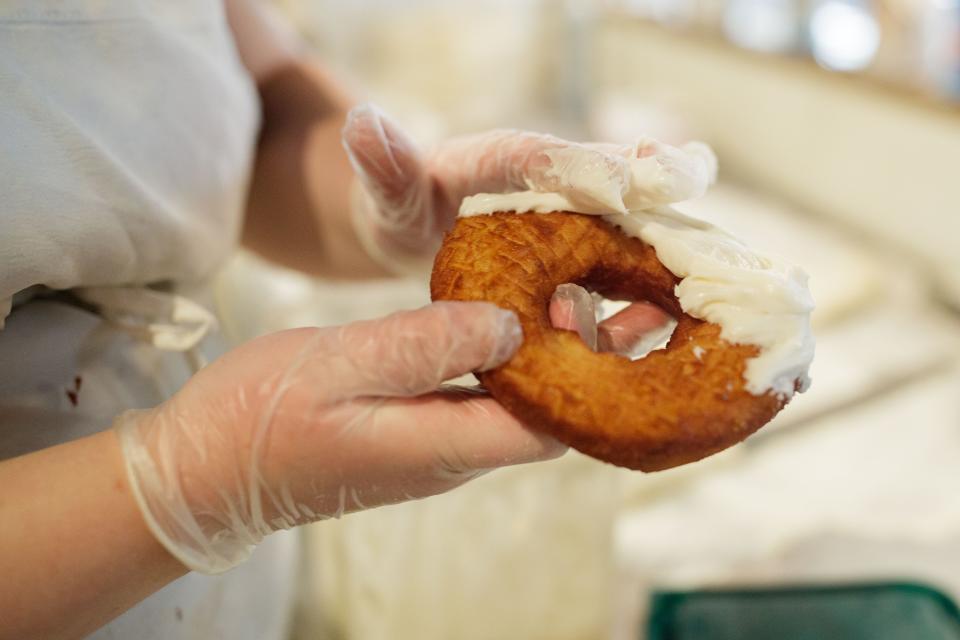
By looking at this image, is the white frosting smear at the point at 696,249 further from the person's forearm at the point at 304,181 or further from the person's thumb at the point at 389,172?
the person's forearm at the point at 304,181

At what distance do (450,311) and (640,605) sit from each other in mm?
1093

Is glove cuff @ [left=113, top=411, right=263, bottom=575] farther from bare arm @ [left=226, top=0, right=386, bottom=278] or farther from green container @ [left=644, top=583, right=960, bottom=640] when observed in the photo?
green container @ [left=644, top=583, right=960, bottom=640]

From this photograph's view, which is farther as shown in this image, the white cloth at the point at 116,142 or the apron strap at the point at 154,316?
the apron strap at the point at 154,316

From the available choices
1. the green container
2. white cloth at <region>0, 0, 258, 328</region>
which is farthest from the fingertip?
the green container

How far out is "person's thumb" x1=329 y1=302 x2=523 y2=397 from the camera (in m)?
0.72

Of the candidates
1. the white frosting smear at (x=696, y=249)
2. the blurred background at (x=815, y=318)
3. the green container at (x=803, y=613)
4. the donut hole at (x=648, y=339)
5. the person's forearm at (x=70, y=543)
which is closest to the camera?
the person's forearm at (x=70, y=543)

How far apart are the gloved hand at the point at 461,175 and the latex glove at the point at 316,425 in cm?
23

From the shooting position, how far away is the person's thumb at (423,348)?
72 cm

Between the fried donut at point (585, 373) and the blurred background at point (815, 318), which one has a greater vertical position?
the fried donut at point (585, 373)

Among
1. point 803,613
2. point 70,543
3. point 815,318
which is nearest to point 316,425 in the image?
point 70,543

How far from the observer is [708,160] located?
0.96 metres

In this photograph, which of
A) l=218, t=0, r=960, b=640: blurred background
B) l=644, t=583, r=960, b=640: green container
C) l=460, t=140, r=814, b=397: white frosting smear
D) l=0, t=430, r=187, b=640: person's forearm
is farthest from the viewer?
l=218, t=0, r=960, b=640: blurred background

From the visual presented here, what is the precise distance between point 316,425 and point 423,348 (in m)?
0.14

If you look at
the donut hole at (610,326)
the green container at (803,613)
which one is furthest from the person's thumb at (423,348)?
the green container at (803,613)
